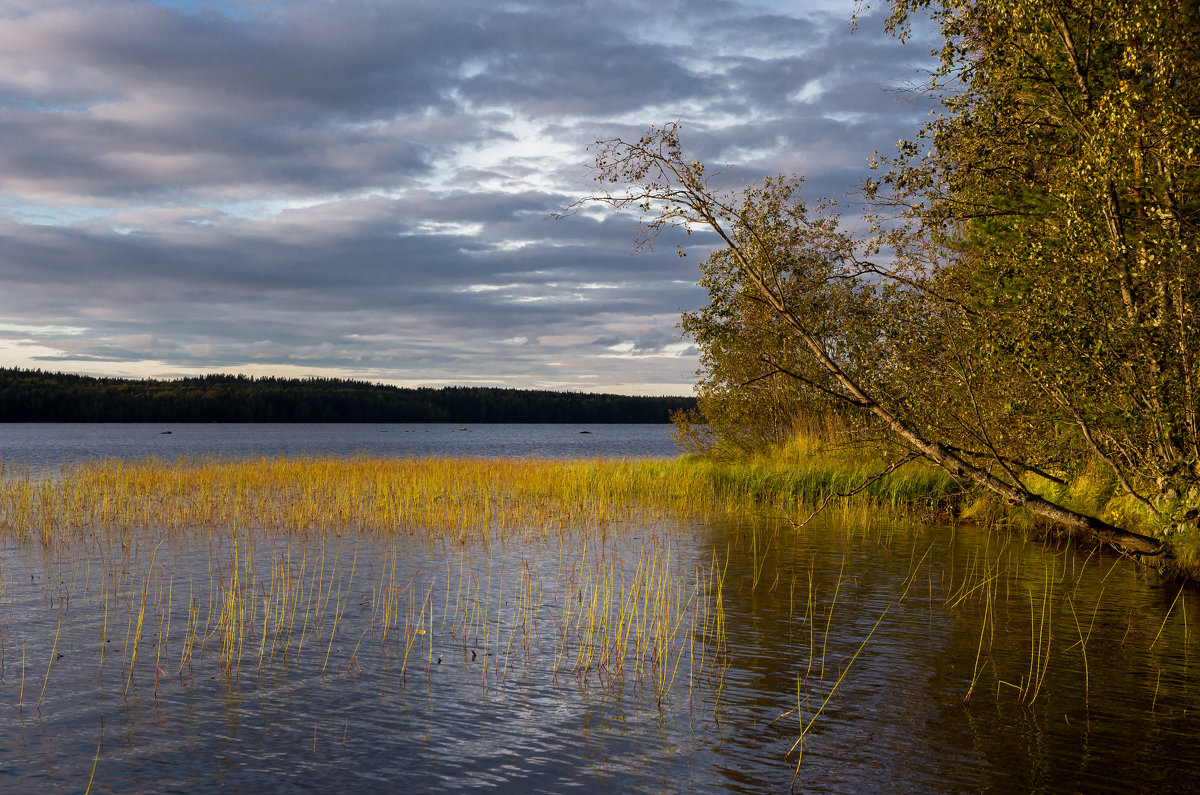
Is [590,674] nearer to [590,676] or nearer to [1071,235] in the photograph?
[590,676]

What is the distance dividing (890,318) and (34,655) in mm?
17324

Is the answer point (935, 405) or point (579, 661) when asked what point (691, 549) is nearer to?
point (935, 405)

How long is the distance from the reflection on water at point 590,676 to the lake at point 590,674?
5 cm

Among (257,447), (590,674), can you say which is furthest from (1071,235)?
(257,447)

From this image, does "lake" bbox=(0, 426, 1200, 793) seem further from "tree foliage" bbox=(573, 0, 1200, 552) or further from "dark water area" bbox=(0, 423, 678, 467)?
"dark water area" bbox=(0, 423, 678, 467)

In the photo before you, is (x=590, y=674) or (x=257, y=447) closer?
(x=590, y=674)

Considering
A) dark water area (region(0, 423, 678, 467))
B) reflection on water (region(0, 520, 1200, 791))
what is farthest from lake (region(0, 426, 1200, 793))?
dark water area (region(0, 423, 678, 467))

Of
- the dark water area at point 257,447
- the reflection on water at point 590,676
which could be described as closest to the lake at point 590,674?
the reflection on water at point 590,676

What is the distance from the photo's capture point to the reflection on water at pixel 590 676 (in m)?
8.45

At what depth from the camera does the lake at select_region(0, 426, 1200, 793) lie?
27.7 ft

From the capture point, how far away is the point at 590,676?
1124 centimetres

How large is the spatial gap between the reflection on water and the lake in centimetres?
5

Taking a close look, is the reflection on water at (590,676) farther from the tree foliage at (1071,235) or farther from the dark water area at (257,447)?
the dark water area at (257,447)

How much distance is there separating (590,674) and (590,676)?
86 mm
